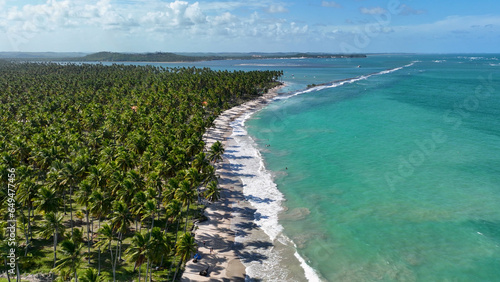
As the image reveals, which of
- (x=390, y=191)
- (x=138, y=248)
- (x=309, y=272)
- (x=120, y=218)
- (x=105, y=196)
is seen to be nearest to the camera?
(x=138, y=248)

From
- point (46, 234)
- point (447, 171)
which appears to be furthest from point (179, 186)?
point (447, 171)

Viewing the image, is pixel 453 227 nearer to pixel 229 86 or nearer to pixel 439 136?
pixel 439 136

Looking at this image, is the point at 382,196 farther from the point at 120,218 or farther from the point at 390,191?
the point at 120,218

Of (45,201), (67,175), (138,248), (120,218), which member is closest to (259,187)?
(120,218)

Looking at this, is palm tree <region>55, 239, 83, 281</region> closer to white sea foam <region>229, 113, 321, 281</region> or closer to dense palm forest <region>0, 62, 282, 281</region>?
dense palm forest <region>0, 62, 282, 281</region>

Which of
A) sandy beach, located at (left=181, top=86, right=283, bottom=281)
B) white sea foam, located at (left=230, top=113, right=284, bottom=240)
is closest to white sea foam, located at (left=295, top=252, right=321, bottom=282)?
white sea foam, located at (left=230, top=113, right=284, bottom=240)

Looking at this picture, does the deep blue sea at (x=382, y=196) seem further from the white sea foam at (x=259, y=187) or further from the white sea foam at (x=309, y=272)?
the white sea foam at (x=259, y=187)
